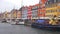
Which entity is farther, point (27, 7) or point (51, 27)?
point (27, 7)

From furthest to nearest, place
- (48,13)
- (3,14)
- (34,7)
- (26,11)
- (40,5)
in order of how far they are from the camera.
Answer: (3,14) → (26,11) → (34,7) → (40,5) → (48,13)

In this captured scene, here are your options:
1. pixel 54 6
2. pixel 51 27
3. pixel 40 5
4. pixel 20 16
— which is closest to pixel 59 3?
pixel 54 6

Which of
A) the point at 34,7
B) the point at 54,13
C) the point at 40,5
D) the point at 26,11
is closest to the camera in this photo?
the point at 54,13

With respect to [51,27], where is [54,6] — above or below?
above

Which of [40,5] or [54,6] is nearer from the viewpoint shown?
[54,6]

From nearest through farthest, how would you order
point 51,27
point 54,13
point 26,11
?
point 51,27 < point 54,13 < point 26,11

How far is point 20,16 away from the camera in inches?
5030

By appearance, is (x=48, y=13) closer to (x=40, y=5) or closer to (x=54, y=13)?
(x=54, y=13)

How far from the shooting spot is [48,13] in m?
83.8

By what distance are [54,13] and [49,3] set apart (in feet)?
26.2

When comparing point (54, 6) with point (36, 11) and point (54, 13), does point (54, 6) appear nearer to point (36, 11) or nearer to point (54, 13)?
point (54, 13)

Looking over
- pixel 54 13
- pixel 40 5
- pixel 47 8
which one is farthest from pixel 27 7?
pixel 54 13

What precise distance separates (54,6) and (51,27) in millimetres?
25990

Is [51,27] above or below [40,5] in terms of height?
below
